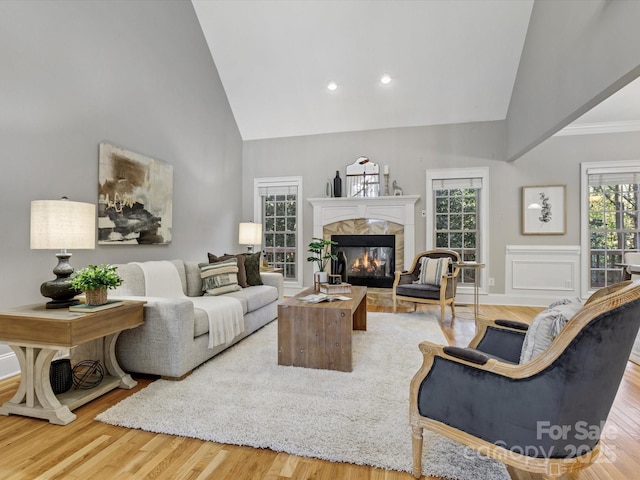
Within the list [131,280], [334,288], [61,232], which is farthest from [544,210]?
[61,232]

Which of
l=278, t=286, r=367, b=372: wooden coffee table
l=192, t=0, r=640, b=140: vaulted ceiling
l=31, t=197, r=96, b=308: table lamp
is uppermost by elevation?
l=192, t=0, r=640, b=140: vaulted ceiling

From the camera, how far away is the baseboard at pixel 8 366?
8.51 ft

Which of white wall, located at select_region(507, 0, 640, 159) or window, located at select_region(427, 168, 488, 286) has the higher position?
white wall, located at select_region(507, 0, 640, 159)

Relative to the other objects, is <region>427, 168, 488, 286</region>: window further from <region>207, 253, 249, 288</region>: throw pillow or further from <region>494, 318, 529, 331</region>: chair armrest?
<region>494, 318, 529, 331</region>: chair armrest

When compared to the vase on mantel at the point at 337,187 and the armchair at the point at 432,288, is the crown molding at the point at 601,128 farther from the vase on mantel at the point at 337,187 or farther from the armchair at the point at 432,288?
the vase on mantel at the point at 337,187

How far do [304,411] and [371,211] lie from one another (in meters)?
4.12

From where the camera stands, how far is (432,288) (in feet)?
14.7

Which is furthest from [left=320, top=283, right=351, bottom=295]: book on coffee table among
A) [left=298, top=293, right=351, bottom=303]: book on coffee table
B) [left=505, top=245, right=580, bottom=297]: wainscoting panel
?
[left=505, top=245, right=580, bottom=297]: wainscoting panel

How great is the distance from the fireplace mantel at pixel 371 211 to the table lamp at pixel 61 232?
4006mm

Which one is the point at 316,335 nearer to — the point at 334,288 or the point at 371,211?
the point at 334,288

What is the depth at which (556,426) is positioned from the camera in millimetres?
1173

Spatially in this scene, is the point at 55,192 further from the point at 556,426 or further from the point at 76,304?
the point at 556,426

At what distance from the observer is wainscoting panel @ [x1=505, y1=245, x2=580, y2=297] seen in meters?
5.21

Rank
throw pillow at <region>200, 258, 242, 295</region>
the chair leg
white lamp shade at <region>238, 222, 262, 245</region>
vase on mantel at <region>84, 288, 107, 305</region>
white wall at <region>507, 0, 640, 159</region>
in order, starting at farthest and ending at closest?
white lamp shade at <region>238, 222, 262, 245</region>
throw pillow at <region>200, 258, 242, 295</region>
white wall at <region>507, 0, 640, 159</region>
vase on mantel at <region>84, 288, 107, 305</region>
the chair leg
